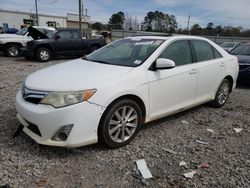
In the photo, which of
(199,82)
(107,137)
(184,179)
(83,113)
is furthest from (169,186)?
(199,82)

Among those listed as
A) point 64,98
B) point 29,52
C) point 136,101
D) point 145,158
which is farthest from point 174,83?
point 29,52

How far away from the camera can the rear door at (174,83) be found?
379 centimetres

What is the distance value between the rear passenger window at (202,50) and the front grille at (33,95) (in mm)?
2829

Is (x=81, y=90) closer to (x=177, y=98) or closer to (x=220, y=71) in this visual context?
(x=177, y=98)

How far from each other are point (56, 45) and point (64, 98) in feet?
33.5

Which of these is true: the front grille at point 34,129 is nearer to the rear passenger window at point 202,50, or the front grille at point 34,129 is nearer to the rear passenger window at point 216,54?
the rear passenger window at point 202,50

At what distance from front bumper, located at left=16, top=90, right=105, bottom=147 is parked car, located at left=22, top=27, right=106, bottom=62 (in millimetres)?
9679

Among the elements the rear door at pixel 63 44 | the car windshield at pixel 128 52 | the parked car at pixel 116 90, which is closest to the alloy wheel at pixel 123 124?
the parked car at pixel 116 90

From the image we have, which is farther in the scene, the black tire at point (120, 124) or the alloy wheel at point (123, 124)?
the alloy wheel at point (123, 124)

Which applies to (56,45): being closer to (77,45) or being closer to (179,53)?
(77,45)

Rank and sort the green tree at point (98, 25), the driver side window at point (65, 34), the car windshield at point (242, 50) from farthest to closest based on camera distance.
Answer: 1. the green tree at point (98, 25)
2. the driver side window at point (65, 34)
3. the car windshield at point (242, 50)

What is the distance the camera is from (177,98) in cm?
418

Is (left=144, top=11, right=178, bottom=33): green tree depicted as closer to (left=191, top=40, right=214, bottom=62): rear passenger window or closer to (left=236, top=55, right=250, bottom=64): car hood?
(left=236, top=55, right=250, bottom=64): car hood

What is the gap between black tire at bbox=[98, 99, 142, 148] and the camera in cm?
327
